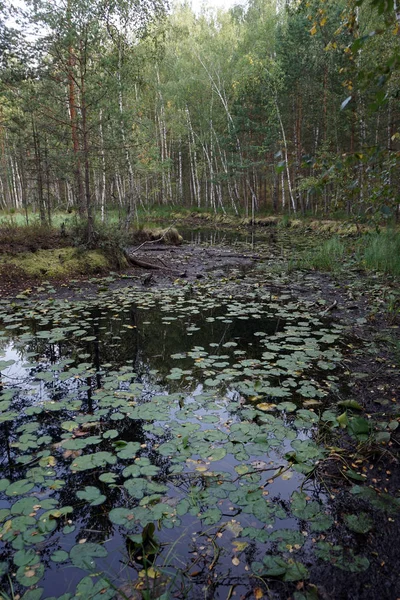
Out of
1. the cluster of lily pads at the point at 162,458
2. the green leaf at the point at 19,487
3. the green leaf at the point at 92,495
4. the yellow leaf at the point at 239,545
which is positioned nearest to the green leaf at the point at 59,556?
the cluster of lily pads at the point at 162,458

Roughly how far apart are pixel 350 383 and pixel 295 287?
435cm

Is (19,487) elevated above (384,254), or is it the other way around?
(384,254)

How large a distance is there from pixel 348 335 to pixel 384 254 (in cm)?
370

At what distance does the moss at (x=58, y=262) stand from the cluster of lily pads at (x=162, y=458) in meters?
3.68

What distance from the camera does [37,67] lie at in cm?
901

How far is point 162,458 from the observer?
99.3 inches

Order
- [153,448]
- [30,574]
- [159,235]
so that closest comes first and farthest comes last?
1. [30,574]
2. [153,448]
3. [159,235]

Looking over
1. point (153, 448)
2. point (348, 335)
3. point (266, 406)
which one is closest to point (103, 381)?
point (153, 448)

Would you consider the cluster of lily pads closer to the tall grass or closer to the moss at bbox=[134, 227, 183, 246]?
the tall grass

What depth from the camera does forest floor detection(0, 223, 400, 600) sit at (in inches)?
68.4

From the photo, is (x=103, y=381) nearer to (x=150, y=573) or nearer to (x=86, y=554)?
(x=86, y=554)

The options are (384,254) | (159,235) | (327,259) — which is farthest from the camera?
(159,235)

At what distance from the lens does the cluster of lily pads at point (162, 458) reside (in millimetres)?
1765

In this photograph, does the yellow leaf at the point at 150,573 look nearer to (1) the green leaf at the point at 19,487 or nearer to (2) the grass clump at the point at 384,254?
(1) the green leaf at the point at 19,487
